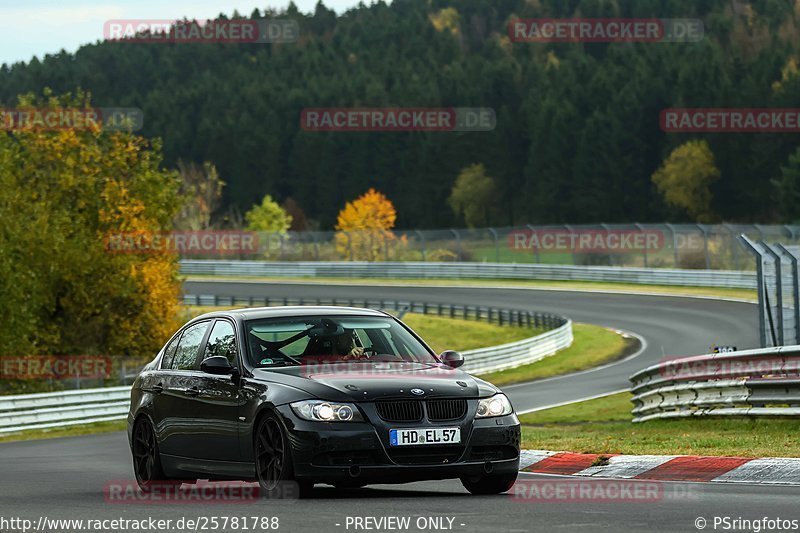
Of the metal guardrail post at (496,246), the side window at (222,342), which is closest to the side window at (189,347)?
the side window at (222,342)

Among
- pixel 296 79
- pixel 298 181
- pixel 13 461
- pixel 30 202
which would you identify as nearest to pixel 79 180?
pixel 30 202

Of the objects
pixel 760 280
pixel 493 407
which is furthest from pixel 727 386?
pixel 493 407

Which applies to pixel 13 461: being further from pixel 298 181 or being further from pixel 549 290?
pixel 298 181

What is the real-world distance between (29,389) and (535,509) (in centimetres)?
3146

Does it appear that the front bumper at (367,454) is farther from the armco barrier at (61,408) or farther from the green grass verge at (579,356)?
the green grass verge at (579,356)

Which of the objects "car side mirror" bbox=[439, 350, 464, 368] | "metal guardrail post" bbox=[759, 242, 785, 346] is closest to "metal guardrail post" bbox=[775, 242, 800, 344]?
"metal guardrail post" bbox=[759, 242, 785, 346]

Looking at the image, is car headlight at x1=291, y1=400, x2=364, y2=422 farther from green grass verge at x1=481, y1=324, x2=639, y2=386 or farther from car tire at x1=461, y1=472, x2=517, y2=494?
green grass verge at x1=481, y1=324, x2=639, y2=386

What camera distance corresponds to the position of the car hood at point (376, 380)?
9.73 metres

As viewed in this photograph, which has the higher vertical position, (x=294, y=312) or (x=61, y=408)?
(x=294, y=312)

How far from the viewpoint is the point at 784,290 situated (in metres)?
19.7

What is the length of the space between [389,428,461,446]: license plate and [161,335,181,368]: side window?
295cm

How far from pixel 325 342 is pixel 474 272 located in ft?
199

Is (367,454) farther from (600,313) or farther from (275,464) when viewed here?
(600,313)

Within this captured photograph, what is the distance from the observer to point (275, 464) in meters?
9.91
